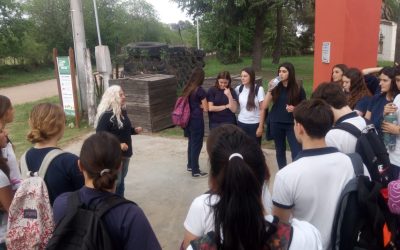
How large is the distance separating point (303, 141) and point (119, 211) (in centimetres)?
108

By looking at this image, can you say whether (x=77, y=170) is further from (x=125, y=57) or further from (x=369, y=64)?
(x=125, y=57)

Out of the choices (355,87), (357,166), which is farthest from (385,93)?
(357,166)

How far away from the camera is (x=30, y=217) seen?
218 cm

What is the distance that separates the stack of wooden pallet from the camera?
844cm

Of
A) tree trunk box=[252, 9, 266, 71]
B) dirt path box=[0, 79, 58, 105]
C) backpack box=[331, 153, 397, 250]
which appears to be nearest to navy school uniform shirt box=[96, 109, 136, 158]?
backpack box=[331, 153, 397, 250]

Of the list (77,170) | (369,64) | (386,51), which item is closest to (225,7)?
(369,64)

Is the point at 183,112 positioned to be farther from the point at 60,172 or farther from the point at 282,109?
the point at 60,172

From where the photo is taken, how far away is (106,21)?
Answer: 35.8 metres

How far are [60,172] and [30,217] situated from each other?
34 cm

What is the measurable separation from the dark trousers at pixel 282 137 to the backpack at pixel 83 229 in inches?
132

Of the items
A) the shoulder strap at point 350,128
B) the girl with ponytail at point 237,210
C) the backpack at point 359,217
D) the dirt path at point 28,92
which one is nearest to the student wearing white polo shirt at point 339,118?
the shoulder strap at point 350,128

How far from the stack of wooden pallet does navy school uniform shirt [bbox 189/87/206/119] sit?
293 cm

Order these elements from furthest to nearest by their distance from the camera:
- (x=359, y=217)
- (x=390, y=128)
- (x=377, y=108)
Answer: (x=377, y=108) → (x=390, y=128) → (x=359, y=217)

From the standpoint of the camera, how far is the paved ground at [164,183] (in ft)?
14.5
